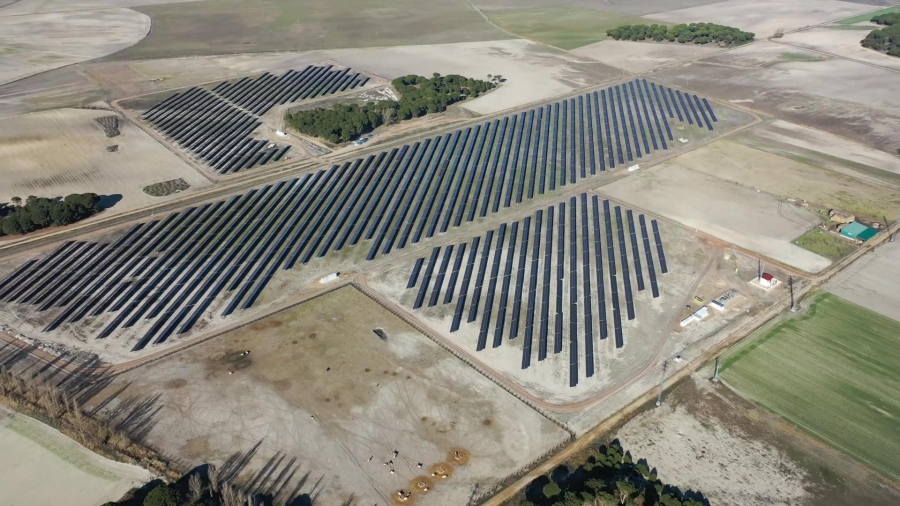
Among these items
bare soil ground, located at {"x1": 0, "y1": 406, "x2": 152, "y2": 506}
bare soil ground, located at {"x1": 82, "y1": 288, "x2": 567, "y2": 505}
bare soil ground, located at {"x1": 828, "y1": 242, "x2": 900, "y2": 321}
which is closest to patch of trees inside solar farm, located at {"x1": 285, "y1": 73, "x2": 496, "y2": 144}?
bare soil ground, located at {"x1": 82, "y1": 288, "x2": 567, "y2": 505}

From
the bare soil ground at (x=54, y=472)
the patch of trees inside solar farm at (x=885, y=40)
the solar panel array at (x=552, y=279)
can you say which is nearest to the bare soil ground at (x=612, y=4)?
the patch of trees inside solar farm at (x=885, y=40)

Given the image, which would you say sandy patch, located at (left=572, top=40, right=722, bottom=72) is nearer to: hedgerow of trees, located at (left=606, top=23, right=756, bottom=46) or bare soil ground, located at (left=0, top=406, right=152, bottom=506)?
hedgerow of trees, located at (left=606, top=23, right=756, bottom=46)

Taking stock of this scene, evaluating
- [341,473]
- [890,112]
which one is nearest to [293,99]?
[341,473]

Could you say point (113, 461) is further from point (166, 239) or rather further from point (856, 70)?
point (856, 70)

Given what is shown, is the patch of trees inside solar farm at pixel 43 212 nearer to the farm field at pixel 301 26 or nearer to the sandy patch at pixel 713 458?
the sandy patch at pixel 713 458

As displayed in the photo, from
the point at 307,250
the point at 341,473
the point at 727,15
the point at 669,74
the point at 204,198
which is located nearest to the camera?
the point at 341,473

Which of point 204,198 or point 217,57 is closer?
point 204,198
